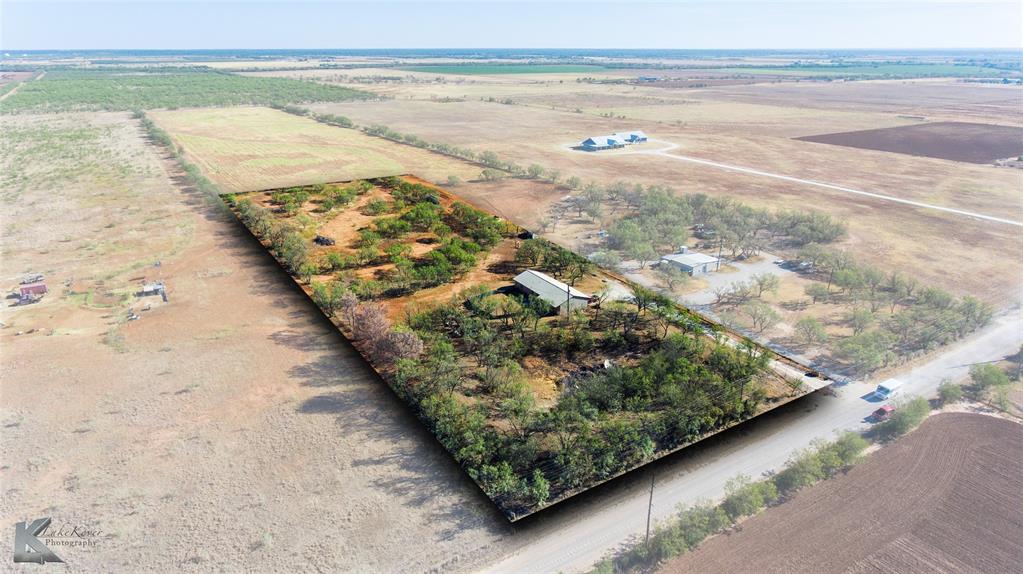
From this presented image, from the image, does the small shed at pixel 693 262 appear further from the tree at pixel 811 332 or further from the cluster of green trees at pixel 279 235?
the cluster of green trees at pixel 279 235

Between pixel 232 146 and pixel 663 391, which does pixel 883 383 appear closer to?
pixel 663 391

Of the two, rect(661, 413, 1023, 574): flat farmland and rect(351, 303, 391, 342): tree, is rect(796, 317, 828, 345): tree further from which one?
rect(351, 303, 391, 342): tree

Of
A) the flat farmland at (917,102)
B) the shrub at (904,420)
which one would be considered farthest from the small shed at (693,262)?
the flat farmland at (917,102)

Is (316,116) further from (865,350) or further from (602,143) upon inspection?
(865,350)

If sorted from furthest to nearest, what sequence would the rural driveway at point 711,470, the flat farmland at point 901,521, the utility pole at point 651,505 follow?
1. the utility pole at point 651,505
2. the rural driveway at point 711,470
3. the flat farmland at point 901,521

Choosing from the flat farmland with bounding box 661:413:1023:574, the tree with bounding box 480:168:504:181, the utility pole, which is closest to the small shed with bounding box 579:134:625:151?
the tree with bounding box 480:168:504:181

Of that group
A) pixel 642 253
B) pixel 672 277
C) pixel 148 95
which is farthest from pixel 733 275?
pixel 148 95
